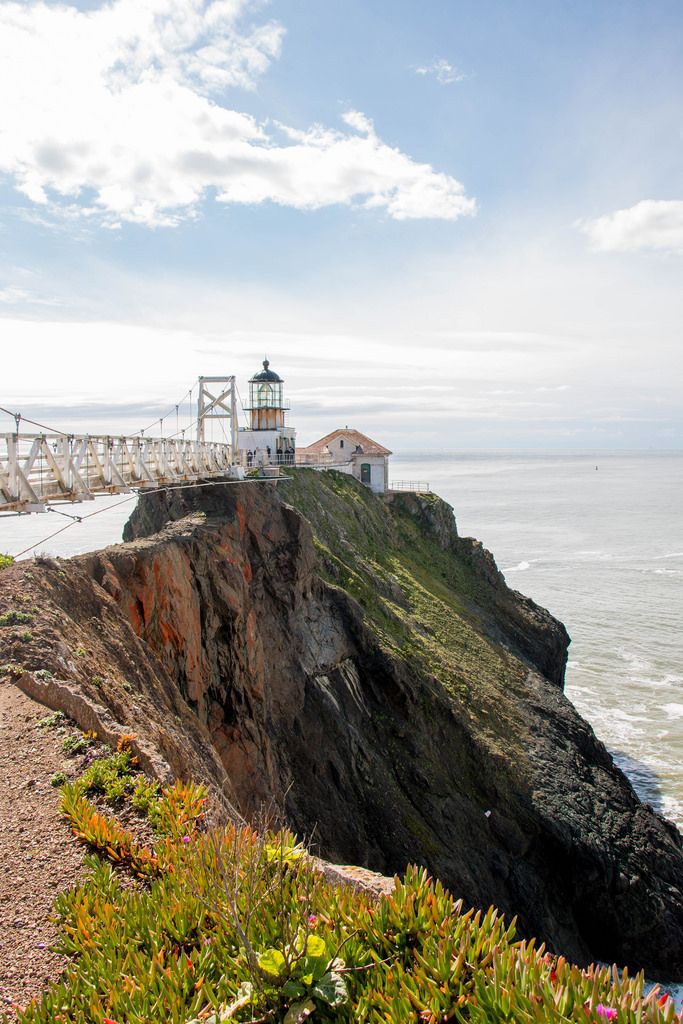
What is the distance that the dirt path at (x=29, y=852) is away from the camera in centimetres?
570

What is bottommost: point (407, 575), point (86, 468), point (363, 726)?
point (363, 726)

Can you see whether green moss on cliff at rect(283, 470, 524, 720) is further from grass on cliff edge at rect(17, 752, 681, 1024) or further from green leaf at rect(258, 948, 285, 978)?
green leaf at rect(258, 948, 285, 978)

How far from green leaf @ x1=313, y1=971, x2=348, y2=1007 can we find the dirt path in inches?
89.1

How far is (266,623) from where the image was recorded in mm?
23312

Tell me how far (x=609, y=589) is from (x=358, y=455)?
29.4 m

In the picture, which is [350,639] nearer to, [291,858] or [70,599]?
[70,599]

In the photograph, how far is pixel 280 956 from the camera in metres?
5.42

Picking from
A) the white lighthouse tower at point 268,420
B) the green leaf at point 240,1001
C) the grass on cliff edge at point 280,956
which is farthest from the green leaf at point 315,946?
the white lighthouse tower at point 268,420

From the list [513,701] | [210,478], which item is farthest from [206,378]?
[513,701]

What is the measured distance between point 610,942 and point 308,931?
22177 millimetres

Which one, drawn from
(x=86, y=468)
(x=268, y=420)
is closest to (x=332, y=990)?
(x=86, y=468)

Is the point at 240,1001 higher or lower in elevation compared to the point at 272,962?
lower

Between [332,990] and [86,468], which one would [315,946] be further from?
[86,468]

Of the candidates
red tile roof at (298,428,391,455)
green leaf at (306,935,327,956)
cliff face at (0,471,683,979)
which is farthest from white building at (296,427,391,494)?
green leaf at (306,935,327,956)
